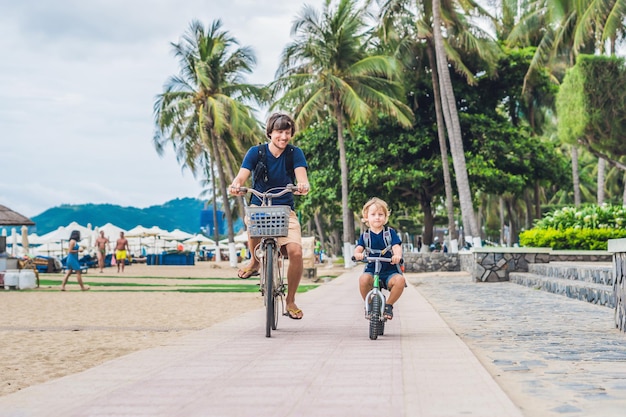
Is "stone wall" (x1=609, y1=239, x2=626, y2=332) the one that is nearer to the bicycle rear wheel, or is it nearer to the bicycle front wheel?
the bicycle rear wheel

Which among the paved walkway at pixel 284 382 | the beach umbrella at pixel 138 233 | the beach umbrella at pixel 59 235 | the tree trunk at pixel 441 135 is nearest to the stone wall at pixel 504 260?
the paved walkway at pixel 284 382

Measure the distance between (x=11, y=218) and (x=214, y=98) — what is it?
48.6ft

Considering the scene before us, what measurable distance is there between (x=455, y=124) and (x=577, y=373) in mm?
21673

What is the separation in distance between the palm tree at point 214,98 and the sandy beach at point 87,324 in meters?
17.7

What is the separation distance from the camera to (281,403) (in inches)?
162

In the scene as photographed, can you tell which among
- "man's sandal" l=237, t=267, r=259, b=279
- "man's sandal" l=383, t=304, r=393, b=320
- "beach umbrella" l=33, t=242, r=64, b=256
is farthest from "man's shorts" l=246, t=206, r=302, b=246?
"beach umbrella" l=33, t=242, r=64, b=256

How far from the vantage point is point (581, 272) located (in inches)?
504

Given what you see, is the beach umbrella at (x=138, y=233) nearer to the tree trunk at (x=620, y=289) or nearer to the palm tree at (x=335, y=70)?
the palm tree at (x=335, y=70)

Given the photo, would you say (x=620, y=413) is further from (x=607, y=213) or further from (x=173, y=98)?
(x=173, y=98)

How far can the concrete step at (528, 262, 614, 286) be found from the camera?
11367 mm

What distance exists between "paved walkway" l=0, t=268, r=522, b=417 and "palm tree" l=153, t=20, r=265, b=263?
90.4 ft

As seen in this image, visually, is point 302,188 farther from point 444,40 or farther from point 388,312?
point 444,40

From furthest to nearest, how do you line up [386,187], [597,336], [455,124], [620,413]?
1. [386,187]
2. [455,124]
3. [597,336]
4. [620,413]

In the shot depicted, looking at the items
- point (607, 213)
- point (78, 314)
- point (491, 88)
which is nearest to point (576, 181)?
point (491, 88)
